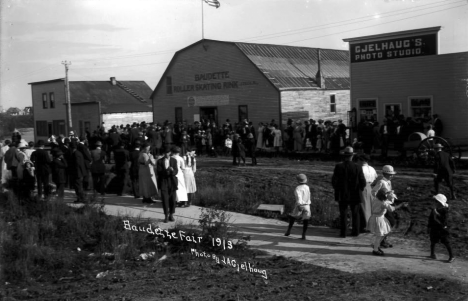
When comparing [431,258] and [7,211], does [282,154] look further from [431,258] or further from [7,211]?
[431,258]

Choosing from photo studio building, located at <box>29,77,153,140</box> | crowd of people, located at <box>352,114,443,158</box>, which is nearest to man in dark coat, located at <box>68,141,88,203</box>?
crowd of people, located at <box>352,114,443,158</box>

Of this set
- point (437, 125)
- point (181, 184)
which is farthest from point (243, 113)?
point (181, 184)

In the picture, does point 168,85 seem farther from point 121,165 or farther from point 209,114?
point 121,165

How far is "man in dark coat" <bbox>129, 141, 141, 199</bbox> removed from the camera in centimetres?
1507

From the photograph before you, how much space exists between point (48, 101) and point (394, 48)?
126 feet

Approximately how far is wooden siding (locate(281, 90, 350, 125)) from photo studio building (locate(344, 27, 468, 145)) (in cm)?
535

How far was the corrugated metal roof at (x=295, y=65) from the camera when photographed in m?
33.2

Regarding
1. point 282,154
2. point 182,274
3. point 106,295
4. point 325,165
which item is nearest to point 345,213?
point 182,274

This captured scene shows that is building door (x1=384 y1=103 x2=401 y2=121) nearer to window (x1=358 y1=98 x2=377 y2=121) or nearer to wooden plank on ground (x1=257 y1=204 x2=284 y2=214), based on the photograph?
window (x1=358 y1=98 x2=377 y2=121)

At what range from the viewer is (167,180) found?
40.2 ft

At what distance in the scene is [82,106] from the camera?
48438 mm

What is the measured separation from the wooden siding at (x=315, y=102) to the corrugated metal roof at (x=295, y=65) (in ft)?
1.54

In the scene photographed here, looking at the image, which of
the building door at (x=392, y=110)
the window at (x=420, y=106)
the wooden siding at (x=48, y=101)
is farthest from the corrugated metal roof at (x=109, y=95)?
the window at (x=420, y=106)

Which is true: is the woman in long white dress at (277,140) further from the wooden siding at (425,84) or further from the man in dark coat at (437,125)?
the man in dark coat at (437,125)
